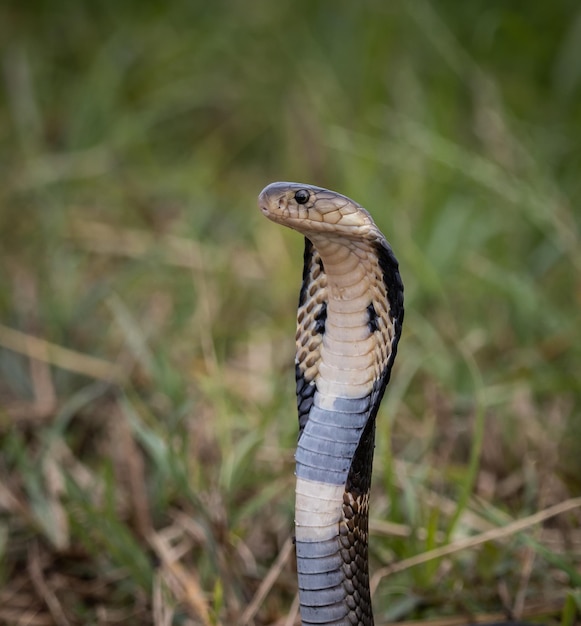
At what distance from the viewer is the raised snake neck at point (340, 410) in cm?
176

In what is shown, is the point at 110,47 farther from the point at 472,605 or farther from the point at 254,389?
the point at 472,605

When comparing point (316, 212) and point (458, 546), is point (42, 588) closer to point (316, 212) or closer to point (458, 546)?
point (458, 546)

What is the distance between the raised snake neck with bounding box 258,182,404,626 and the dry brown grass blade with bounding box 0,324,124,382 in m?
2.05

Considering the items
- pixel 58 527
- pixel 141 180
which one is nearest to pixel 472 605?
pixel 58 527

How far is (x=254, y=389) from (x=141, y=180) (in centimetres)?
231

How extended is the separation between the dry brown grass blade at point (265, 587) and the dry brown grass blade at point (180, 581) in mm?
102

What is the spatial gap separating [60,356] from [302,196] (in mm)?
2356

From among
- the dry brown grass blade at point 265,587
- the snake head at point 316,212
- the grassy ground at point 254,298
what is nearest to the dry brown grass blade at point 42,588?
the grassy ground at point 254,298

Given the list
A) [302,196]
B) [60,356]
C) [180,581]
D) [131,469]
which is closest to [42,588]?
[180,581]

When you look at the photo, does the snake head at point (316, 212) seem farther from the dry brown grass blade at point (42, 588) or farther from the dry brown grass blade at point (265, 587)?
the dry brown grass blade at point (42, 588)

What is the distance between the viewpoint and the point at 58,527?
9.66 ft

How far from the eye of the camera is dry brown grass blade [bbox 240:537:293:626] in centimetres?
243

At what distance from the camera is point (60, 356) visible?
12.7 feet

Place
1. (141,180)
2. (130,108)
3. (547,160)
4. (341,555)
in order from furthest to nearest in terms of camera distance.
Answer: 1. (130,108)
2. (141,180)
3. (547,160)
4. (341,555)
